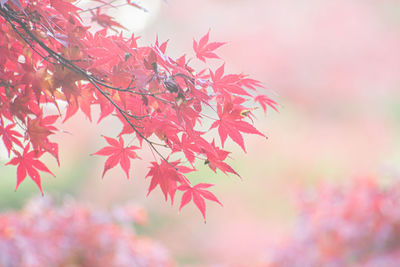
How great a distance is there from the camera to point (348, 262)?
2604 mm

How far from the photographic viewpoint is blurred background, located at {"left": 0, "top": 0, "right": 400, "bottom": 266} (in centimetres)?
527

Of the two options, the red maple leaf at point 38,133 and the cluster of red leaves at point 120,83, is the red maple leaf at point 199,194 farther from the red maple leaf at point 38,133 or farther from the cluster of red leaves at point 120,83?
the red maple leaf at point 38,133

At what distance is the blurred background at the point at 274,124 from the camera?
5273mm

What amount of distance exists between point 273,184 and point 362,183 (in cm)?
356

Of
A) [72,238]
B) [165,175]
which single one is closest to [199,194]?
[165,175]

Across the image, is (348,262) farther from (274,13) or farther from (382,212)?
(274,13)

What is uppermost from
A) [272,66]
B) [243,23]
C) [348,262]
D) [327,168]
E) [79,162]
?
[243,23]

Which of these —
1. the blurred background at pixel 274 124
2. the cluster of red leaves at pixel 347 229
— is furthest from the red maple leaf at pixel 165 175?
the blurred background at pixel 274 124

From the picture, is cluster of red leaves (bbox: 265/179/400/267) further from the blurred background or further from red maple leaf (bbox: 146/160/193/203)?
the blurred background

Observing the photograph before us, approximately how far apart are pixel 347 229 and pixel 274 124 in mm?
3505

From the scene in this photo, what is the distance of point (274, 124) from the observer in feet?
19.1

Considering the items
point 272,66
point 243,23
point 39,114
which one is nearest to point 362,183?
point 39,114

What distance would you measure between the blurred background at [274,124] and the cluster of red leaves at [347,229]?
2491 mm

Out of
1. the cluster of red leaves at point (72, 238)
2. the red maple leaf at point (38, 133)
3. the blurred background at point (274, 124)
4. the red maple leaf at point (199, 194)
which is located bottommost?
the red maple leaf at point (199, 194)
